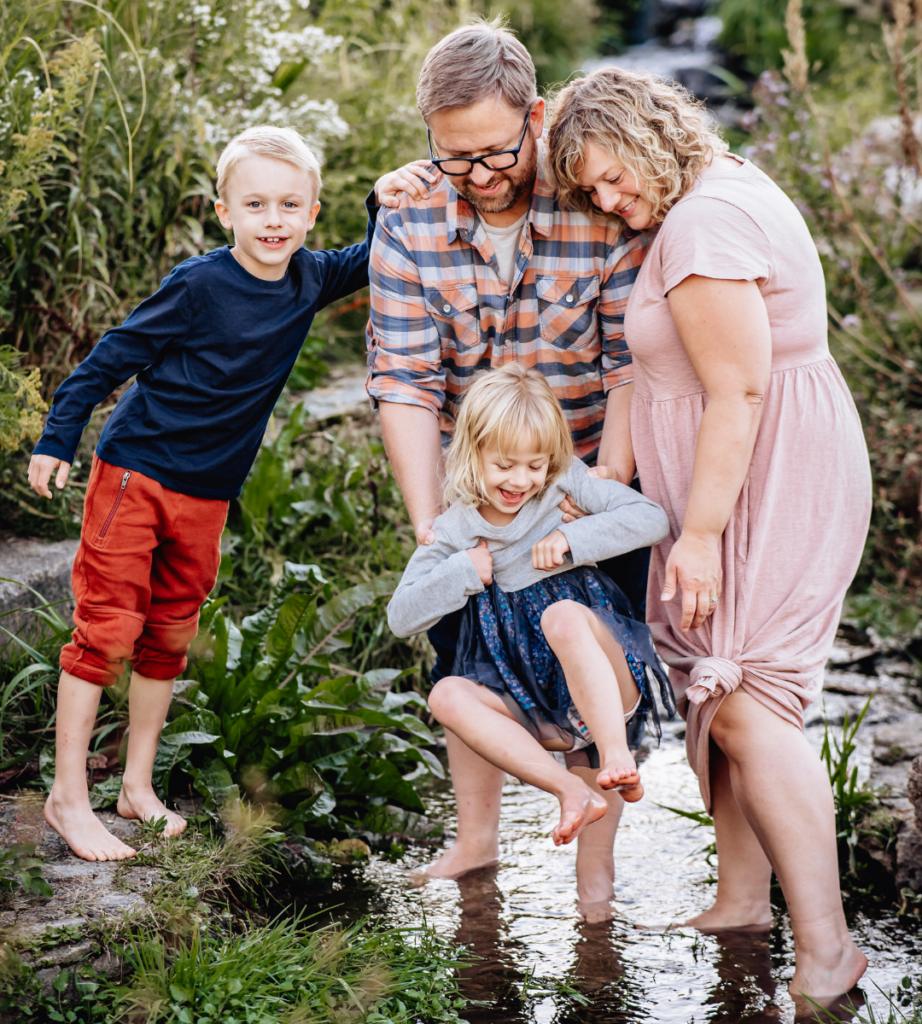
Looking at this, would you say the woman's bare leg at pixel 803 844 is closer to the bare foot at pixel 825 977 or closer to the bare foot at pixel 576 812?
the bare foot at pixel 825 977

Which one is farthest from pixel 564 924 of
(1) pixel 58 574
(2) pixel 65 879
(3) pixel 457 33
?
(3) pixel 457 33

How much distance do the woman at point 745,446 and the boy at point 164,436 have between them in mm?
620

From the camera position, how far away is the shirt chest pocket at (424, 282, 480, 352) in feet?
9.03

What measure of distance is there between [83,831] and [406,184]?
1728 millimetres

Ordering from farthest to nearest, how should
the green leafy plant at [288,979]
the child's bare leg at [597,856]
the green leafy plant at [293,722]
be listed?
the green leafy plant at [293,722] → the child's bare leg at [597,856] → the green leafy plant at [288,979]

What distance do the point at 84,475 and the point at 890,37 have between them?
3.73m

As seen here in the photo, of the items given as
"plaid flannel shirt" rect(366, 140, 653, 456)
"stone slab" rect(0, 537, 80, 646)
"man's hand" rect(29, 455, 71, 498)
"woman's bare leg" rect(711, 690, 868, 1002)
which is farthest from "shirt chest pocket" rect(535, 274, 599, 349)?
"stone slab" rect(0, 537, 80, 646)

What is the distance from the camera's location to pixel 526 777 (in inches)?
99.1

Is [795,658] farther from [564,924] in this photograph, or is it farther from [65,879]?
[65,879]

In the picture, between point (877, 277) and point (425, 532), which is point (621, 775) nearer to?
point (425, 532)

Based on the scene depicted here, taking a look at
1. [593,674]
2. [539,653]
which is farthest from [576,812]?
[539,653]

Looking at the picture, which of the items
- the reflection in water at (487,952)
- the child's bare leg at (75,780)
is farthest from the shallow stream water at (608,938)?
the child's bare leg at (75,780)

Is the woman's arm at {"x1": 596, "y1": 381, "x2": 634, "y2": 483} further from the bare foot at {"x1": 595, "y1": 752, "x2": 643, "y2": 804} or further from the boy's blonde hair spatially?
the boy's blonde hair

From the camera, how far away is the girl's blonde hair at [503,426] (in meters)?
2.56
